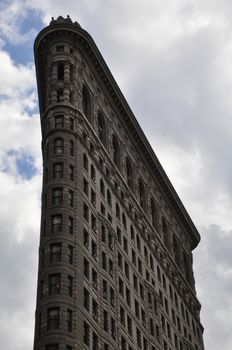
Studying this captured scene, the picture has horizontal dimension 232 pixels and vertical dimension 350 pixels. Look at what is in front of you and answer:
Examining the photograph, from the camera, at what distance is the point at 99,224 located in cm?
9056

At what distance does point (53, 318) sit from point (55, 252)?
8.77 metres

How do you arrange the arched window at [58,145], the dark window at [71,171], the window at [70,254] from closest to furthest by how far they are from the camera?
the window at [70,254] < the dark window at [71,171] < the arched window at [58,145]

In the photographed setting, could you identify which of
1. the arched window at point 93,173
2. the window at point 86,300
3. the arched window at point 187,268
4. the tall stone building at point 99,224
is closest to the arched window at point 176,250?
the tall stone building at point 99,224

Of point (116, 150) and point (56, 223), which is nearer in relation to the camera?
point (56, 223)

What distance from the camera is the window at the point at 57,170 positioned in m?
Result: 87.4

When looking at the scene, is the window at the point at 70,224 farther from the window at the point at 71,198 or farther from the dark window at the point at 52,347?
the dark window at the point at 52,347

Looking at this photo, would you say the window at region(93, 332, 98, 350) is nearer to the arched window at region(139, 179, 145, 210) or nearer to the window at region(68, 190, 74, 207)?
the window at region(68, 190, 74, 207)

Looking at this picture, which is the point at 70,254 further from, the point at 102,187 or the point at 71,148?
the point at 102,187

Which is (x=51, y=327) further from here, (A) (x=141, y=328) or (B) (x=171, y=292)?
(B) (x=171, y=292)

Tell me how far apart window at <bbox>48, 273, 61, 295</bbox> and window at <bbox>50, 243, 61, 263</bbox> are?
2136mm

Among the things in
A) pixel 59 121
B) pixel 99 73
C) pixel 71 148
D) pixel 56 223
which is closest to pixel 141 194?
pixel 99 73

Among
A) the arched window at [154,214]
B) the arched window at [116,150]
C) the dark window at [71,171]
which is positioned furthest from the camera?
the arched window at [154,214]

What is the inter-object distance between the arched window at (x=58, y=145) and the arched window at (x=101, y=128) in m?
14.1

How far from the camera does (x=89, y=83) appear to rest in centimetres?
10706
